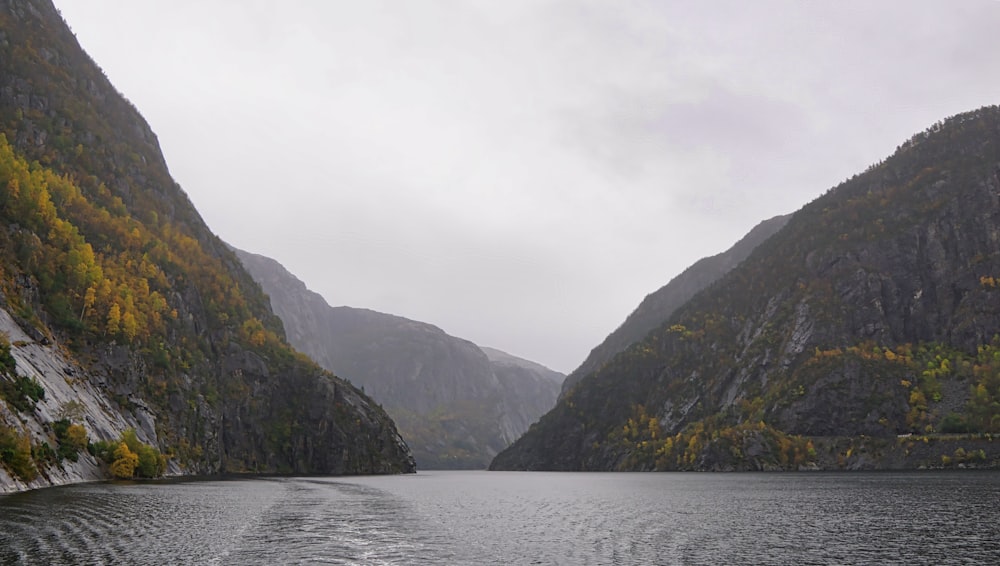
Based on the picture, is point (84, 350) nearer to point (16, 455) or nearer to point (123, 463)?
point (123, 463)

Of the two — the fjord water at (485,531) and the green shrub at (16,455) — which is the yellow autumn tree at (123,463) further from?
Answer: the green shrub at (16,455)

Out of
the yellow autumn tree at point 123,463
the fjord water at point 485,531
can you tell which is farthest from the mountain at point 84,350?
the fjord water at point 485,531

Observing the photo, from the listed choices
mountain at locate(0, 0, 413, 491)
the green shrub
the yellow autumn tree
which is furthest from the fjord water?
the yellow autumn tree

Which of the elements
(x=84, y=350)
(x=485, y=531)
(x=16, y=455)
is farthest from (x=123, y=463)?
(x=485, y=531)

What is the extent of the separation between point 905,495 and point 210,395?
165050 mm

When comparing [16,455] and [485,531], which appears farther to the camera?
[16,455]

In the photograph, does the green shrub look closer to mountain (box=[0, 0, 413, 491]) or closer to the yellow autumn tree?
mountain (box=[0, 0, 413, 491])

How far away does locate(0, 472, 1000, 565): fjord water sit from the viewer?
139ft

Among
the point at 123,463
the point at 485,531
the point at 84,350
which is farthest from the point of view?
the point at 84,350

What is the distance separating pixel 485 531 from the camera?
5931cm

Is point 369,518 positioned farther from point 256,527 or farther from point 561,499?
point 561,499

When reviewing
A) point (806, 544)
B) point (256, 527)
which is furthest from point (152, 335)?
point (806, 544)

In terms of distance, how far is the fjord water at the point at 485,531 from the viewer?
139 ft

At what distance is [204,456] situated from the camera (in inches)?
6865
